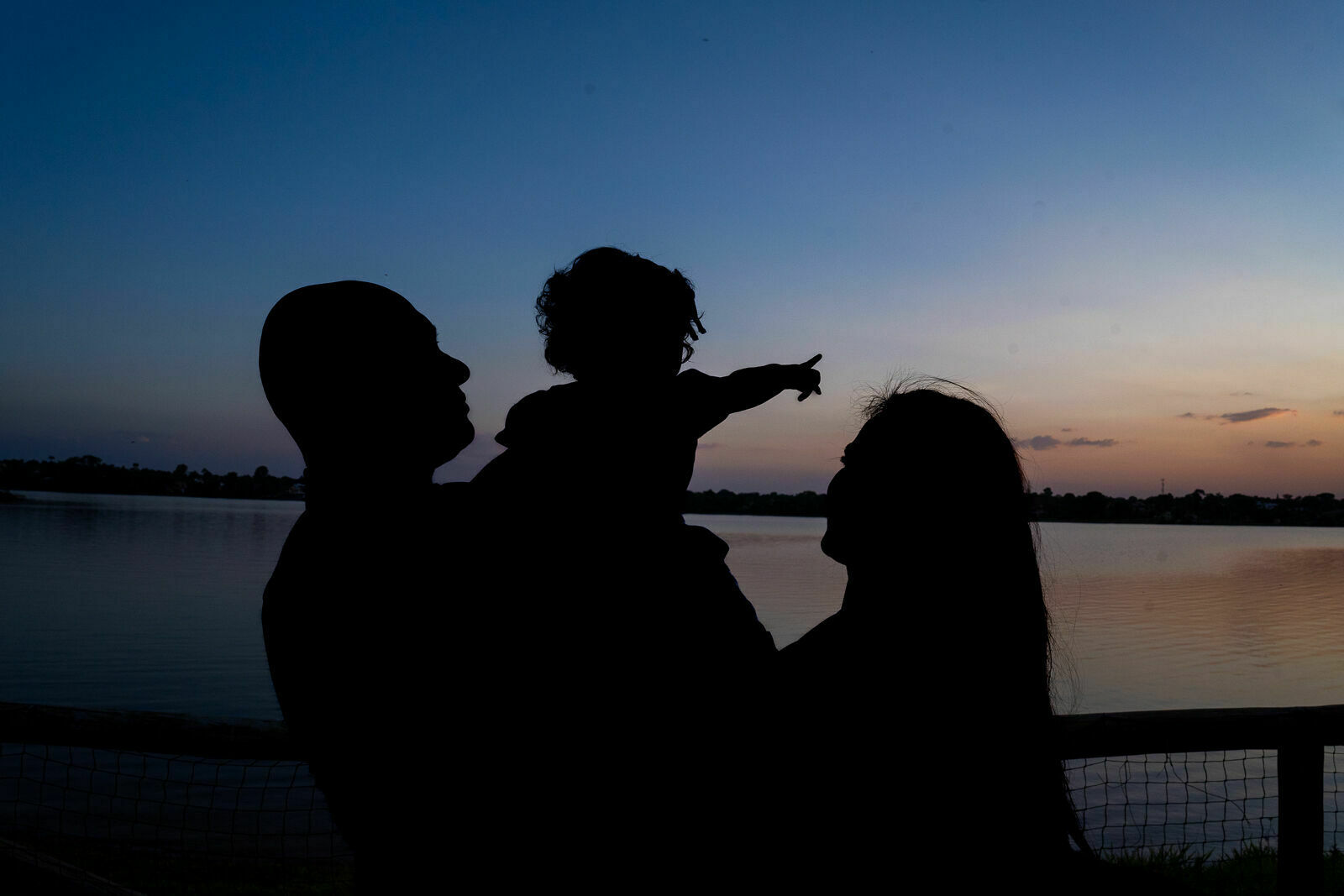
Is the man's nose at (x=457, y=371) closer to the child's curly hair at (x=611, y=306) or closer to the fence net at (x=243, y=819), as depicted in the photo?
the child's curly hair at (x=611, y=306)

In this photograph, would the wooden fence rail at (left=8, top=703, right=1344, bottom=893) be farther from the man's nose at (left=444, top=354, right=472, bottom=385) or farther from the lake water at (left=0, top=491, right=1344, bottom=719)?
the man's nose at (left=444, top=354, right=472, bottom=385)

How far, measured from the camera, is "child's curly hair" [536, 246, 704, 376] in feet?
4.56

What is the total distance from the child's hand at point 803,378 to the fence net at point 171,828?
8.53 feet

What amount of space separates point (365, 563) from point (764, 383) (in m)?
0.70

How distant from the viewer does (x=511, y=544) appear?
1.16 m

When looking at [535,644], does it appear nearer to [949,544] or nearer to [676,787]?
[676,787]

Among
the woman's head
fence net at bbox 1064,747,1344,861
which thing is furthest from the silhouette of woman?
fence net at bbox 1064,747,1344,861

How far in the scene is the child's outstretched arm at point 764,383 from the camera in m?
1.40

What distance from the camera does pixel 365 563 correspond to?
1.12 m

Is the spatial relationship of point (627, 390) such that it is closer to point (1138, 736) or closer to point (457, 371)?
point (457, 371)

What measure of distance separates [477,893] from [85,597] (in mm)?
29247

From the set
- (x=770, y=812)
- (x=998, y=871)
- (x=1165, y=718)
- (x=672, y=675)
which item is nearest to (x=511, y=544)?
(x=672, y=675)

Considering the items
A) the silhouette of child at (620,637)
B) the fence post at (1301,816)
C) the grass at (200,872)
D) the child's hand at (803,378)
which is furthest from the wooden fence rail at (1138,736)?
the grass at (200,872)

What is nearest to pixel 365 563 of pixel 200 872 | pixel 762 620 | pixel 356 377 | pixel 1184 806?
pixel 356 377
